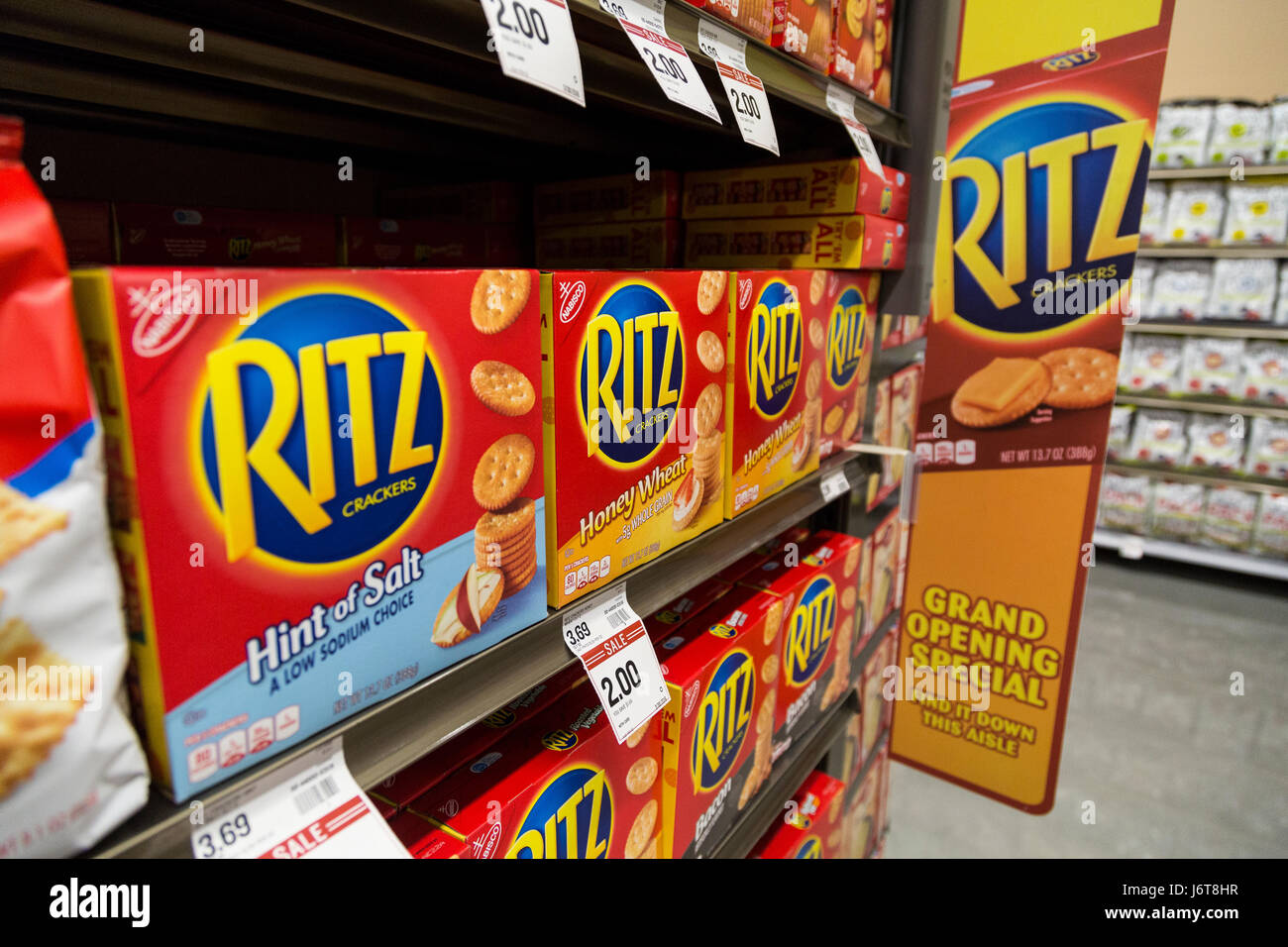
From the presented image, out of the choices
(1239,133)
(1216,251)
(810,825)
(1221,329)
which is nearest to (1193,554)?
(1221,329)

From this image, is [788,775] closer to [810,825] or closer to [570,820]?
[810,825]

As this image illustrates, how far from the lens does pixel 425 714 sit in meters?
0.68

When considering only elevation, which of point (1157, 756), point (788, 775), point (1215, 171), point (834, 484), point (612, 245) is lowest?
point (1157, 756)

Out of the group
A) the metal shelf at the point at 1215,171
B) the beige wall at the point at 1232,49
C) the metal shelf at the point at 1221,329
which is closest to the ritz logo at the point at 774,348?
the metal shelf at the point at 1221,329

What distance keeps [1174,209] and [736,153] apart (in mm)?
3864

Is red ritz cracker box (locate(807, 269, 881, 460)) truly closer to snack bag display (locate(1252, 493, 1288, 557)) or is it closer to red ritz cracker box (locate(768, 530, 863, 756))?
red ritz cracker box (locate(768, 530, 863, 756))

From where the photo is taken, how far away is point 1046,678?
2008mm

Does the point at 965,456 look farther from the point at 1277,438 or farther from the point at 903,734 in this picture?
the point at 1277,438

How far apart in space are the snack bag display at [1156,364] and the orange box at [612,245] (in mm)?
4132

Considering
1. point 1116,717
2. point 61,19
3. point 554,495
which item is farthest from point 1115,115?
point 1116,717

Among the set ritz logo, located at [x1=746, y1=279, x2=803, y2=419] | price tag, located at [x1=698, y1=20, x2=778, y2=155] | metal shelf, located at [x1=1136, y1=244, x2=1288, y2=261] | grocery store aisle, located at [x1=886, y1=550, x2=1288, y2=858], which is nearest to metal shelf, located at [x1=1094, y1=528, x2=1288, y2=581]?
grocery store aisle, located at [x1=886, y1=550, x2=1288, y2=858]

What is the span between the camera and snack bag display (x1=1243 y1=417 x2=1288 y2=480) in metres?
4.07

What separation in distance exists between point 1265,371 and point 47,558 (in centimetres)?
525

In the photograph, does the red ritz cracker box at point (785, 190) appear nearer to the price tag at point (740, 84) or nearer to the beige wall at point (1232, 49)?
the price tag at point (740, 84)
